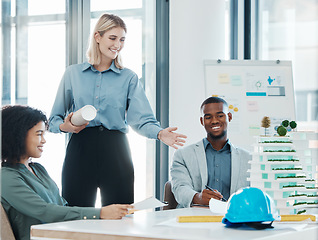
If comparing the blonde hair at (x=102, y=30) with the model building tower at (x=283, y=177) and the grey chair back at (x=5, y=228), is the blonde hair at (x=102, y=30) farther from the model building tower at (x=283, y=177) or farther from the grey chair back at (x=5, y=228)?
the grey chair back at (x=5, y=228)

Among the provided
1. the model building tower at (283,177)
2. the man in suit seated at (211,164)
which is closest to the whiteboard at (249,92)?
the man in suit seated at (211,164)

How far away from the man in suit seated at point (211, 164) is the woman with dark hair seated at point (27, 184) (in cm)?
74

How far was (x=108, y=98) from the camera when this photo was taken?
8.99ft

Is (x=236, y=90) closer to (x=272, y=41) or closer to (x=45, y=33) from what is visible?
(x=272, y=41)

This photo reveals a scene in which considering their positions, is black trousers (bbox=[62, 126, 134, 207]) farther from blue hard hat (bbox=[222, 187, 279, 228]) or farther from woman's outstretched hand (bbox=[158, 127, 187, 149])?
blue hard hat (bbox=[222, 187, 279, 228])

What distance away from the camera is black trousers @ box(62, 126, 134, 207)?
2688mm

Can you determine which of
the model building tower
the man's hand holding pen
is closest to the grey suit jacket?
the man's hand holding pen

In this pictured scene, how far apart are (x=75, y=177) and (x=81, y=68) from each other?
61cm

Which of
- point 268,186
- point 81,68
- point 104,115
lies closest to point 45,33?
point 81,68

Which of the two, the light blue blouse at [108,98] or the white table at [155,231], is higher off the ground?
the light blue blouse at [108,98]

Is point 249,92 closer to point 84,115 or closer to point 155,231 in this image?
point 84,115

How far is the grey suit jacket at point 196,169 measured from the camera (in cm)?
259

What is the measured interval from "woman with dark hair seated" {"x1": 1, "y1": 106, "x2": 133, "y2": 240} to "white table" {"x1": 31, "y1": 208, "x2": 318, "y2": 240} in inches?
6.7

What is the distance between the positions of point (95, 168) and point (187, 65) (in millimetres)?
1828
